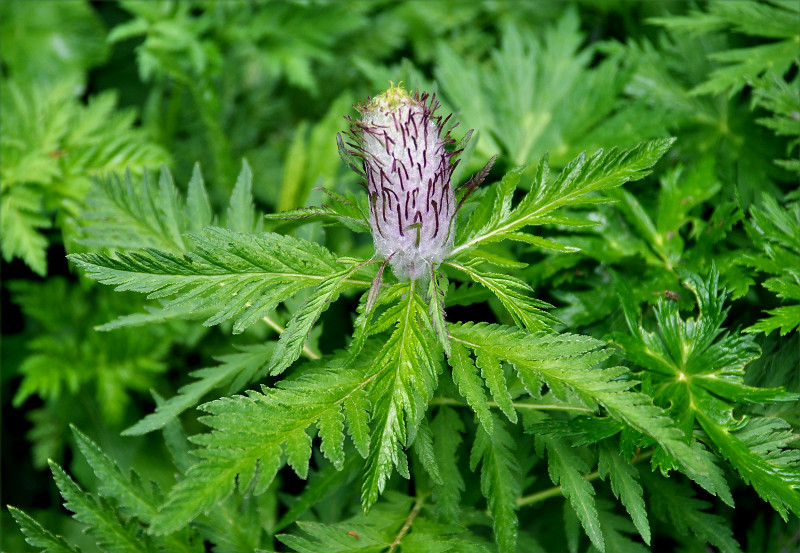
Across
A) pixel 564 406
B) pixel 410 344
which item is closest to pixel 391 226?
pixel 410 344

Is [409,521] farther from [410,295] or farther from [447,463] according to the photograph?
[410,295]

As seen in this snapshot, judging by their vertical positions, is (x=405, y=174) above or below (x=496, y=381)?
above

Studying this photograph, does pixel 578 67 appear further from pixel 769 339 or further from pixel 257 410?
pixel 257 410

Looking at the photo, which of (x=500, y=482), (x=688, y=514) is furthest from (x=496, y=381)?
(x=688, y=514)

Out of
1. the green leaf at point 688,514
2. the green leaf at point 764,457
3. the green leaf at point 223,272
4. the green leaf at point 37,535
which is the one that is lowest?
the green leaf at point 688,514

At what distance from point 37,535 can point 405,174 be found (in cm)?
98

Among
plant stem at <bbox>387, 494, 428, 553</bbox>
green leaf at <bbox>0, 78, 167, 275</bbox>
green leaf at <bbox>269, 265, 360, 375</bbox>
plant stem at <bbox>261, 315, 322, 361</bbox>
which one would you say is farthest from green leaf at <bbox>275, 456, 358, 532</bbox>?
green leaf at <bbox>0, 78, 167, 275</bbox>

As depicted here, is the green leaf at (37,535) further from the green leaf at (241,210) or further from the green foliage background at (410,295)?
the green leaf at (241,210)

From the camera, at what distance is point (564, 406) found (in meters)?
1.31

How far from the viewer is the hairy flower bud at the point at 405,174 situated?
1.15 metres

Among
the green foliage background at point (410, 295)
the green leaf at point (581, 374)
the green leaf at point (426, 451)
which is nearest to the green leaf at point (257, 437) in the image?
the green foliage background at point (410, 295)

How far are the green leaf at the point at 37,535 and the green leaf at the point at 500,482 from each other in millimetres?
817

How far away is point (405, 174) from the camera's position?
1.15 meters

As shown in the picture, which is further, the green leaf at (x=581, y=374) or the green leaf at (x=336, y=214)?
the green leaf at (x=336, y=214)
